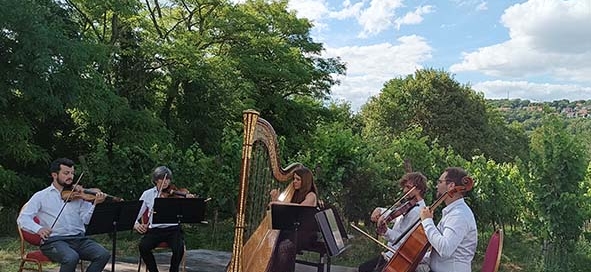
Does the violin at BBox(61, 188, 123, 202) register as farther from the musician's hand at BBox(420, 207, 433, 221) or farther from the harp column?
the musician's hand at BBox(420, 207, 433, 221)

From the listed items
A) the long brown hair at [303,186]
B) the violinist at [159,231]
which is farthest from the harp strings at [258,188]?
the violinist at [159,231]

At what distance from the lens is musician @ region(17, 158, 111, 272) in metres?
4.91

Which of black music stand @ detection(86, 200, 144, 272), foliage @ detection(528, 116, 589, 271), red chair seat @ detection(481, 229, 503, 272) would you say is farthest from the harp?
foliage @ detection(528, 116, 589, 271)

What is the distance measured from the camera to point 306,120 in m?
18.5

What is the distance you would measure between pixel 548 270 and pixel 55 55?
26.1ft

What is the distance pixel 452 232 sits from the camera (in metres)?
3.83

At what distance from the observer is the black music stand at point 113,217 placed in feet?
15.6

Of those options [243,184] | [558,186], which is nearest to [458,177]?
[243,184]

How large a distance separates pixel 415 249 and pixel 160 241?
9.81 ft

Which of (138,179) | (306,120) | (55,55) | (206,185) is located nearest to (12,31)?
(55,55)

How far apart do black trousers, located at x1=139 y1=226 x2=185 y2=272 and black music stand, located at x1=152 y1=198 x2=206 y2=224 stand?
1.26ft

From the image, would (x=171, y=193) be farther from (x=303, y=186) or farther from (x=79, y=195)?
(x=303, y=186)

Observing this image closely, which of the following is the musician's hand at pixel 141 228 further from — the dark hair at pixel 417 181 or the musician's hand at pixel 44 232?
the dark hair at pixel 417 181

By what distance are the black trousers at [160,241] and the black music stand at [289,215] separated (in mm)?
1483
